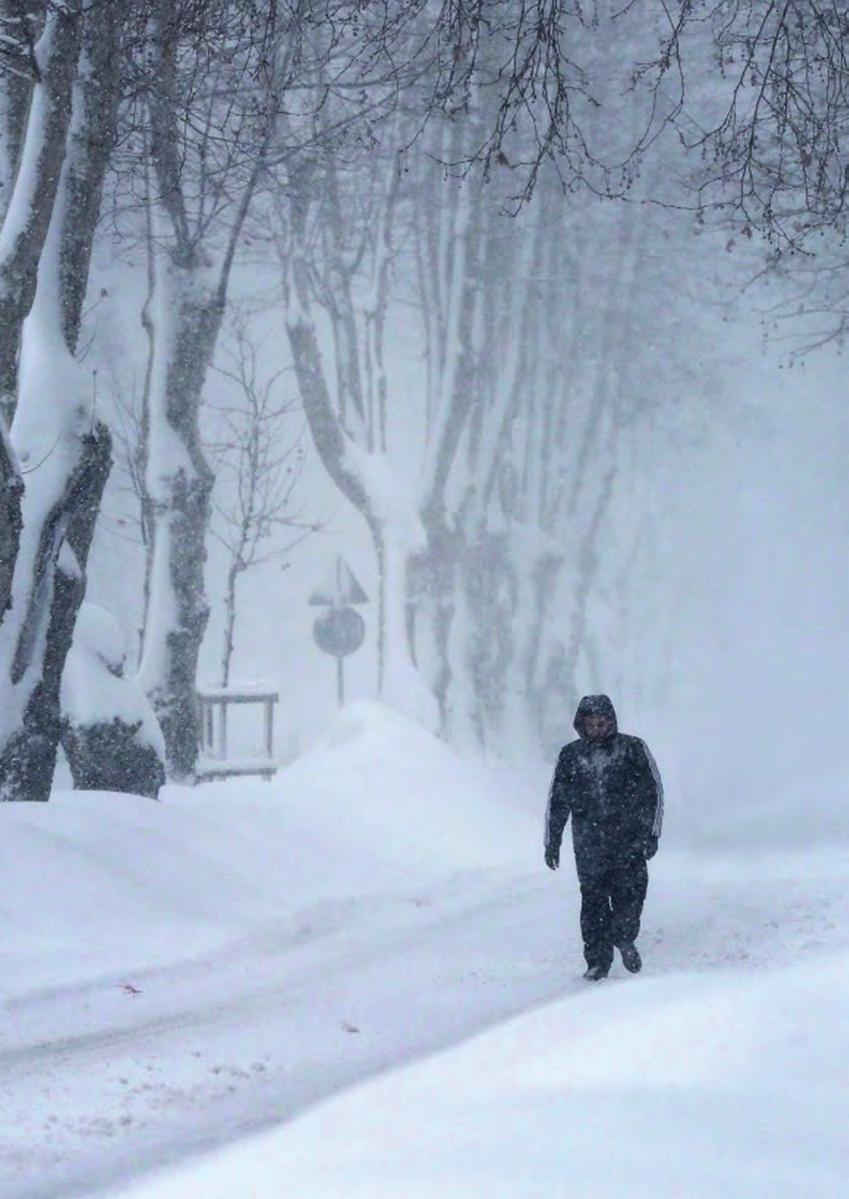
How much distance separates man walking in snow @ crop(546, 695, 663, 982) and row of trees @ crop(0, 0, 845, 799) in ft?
9.71

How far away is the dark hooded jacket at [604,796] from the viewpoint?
30.7ft

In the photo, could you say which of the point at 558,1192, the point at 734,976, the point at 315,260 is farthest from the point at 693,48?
the point at 558,1192

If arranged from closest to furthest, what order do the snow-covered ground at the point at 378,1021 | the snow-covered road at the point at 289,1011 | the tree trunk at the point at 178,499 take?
the snow-covered ground at the point at 378,1021
the snow-covered road at the point at 289,1011
the tree trunk at the point at 178,499

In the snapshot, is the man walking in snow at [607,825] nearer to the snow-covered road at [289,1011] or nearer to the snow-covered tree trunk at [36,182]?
the snow-covered road at [289,1011]

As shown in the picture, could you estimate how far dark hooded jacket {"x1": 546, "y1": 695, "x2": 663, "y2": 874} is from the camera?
9.37 meters

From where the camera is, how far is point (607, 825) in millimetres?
9375

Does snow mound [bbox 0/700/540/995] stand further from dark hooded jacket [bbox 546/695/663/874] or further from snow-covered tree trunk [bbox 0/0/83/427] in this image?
snow-covered tree trunk [bbox 0/0/83/427]

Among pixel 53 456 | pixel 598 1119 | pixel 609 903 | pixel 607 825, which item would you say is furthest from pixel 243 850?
pixel 598 1119

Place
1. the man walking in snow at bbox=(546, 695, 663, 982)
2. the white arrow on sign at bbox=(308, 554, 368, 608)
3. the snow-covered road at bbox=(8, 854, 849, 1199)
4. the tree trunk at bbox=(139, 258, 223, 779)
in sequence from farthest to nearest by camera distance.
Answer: the white arrow on sign at bbox=(308, 554, 368, 608), the tree trunk at bbox=(139, 258, 223, 779), the man walking in snow at bbox=(546, 695, 663, 982), the snow-covered road at bbox=(8, 854, 849, 1199)

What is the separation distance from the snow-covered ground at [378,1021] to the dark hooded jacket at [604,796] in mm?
717

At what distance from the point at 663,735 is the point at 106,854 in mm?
34331

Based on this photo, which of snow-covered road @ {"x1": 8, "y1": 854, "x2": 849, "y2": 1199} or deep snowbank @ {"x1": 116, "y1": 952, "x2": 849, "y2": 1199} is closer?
deep snowbank @ {"x1": 116, "y1": 952, "x2": 849, "y2": 1199}

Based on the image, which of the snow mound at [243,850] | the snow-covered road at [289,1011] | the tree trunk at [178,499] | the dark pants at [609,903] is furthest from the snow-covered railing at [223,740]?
the dark pants at [609,903]

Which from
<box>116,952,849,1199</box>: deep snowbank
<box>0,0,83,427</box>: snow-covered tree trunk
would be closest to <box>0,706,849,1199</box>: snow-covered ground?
<box>116,952,849,1199</box>: deep snowbank
